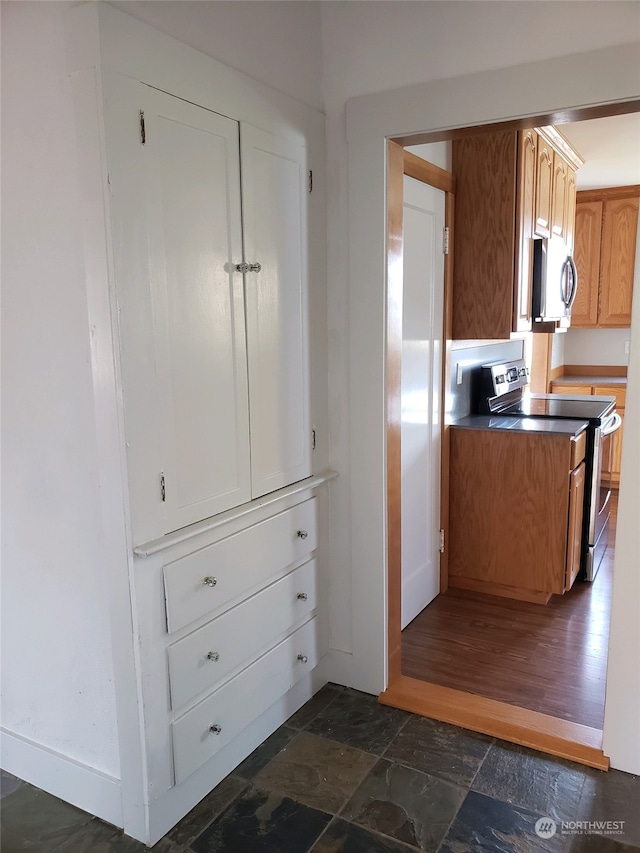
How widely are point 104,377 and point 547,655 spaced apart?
7.09 feet

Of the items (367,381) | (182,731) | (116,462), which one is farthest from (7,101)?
(182,731)

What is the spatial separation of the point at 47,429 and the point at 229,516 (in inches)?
21.4

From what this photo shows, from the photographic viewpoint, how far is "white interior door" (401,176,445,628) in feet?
9.30

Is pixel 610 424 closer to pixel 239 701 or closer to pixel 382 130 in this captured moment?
pixel 382 130

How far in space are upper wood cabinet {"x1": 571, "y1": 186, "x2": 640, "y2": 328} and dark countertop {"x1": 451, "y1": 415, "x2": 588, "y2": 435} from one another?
220cm

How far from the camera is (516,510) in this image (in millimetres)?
3244

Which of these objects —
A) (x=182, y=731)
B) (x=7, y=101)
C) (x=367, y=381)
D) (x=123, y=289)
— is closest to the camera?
(x=123, y=289)

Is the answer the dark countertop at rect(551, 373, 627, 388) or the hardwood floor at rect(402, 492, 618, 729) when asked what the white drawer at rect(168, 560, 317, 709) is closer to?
the hardwood floor at rect(402, 492, 618, 729)

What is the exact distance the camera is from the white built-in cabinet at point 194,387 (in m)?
1.55

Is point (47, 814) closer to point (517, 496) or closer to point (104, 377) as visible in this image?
point (104, 377)

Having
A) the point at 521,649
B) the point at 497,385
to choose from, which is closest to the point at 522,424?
the point at 497,385

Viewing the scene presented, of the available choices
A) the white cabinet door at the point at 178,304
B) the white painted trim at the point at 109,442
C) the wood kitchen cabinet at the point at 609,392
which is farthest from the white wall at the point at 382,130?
the wood kitchen cabinet at the point at 609,392

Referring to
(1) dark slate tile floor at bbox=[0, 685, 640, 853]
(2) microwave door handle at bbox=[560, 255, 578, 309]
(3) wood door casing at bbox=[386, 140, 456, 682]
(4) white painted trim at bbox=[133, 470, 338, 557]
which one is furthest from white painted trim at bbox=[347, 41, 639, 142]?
(2) microwave door handle at bbox=[560, 255, 578, 309]

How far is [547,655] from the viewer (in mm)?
2768
